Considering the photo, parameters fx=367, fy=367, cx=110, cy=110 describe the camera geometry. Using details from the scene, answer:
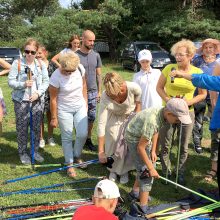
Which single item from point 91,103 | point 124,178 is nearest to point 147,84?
point 91,103

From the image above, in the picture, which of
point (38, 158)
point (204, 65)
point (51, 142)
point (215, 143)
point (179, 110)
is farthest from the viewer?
point (51, 142)

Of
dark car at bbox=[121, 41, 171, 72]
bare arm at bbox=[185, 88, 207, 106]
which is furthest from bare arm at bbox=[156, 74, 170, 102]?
dark car at bbox=[121, 41, 171, 72]

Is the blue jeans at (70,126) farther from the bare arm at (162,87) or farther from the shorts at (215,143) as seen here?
the shorts at (215,143)

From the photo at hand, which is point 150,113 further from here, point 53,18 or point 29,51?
point 53,18

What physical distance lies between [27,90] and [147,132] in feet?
7.81

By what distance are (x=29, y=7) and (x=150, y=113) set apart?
37440mm

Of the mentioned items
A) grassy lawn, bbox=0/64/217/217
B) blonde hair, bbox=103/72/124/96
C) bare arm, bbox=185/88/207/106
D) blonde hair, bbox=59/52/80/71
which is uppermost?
blonde hair, bbox=59/52/80/71

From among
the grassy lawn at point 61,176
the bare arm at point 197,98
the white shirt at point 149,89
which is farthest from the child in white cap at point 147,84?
the grassy lawn at point 61,176

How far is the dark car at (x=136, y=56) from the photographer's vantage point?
16.9 metres

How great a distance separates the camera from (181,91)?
488cm

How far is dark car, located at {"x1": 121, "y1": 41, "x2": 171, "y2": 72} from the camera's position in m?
16.9

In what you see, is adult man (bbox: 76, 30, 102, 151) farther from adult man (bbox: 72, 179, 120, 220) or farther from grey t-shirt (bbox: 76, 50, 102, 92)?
adult man (bbox: 72, 179, 120, 220)

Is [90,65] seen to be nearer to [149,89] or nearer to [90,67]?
[90,67]

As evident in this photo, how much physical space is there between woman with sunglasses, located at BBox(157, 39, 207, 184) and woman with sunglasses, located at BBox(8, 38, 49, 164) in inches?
71.4
